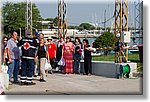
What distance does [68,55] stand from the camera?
41.1 feet

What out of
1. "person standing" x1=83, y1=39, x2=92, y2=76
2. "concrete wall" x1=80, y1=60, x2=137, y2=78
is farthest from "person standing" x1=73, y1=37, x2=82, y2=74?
"person standing" x1=83, y1=39, x2=92, y2=76

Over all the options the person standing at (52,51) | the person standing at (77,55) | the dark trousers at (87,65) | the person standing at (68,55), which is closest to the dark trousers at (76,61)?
the person standing at (77,55)

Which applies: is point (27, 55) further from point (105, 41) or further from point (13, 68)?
point (105, 41)

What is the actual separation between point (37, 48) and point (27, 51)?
692 millimetres

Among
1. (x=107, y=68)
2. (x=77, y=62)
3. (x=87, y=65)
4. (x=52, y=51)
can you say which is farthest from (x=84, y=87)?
(x=52, y=51)

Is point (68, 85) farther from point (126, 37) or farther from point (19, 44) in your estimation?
point (126, 37)

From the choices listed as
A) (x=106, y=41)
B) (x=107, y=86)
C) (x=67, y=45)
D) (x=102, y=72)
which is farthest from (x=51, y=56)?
(x=106, y=41)

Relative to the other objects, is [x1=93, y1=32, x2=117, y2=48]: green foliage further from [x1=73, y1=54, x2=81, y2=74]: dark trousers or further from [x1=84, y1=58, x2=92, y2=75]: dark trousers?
[x1=84, y1=58, x2=92, y2=75]: dark trousers

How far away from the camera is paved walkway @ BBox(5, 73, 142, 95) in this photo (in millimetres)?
8414

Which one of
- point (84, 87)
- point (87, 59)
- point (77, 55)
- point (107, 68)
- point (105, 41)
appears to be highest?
point (105, 41)

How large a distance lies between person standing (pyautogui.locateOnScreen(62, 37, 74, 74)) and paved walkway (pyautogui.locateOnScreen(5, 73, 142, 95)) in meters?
1.49

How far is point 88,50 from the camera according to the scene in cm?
1221

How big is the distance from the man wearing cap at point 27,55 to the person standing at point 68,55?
114 inches

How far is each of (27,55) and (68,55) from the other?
3.17m
